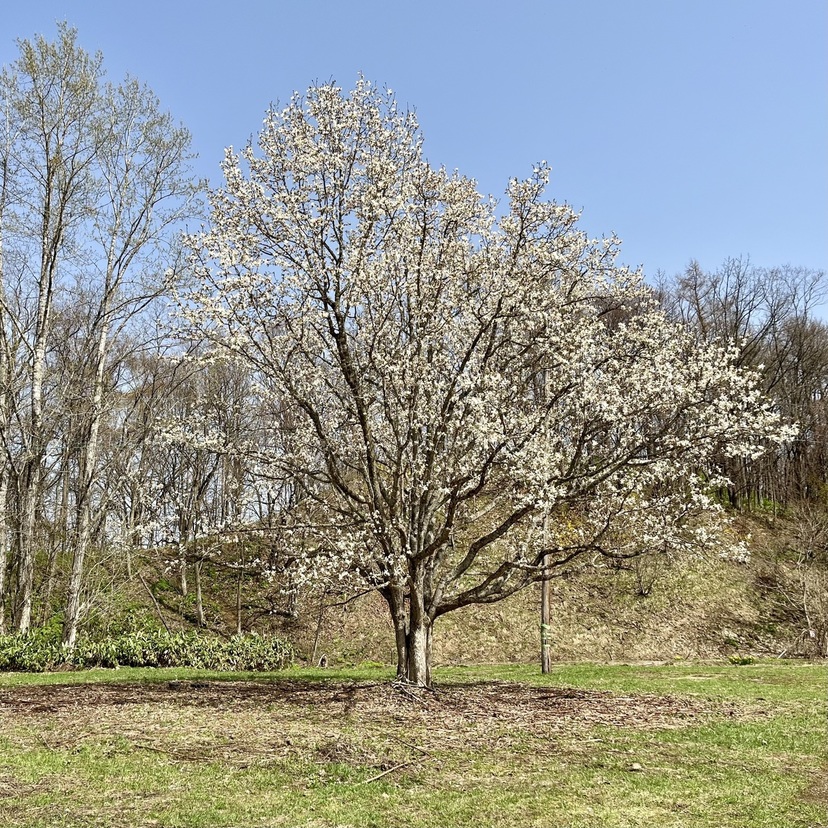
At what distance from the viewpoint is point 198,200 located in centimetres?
1934

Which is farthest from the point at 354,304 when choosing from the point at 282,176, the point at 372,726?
the point at 372,726

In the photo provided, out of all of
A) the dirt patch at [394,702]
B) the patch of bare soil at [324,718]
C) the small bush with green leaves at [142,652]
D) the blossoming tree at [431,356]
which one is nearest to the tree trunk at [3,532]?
the small bush with green leaves at [142,652]

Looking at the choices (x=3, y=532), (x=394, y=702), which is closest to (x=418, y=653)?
(x=394, y=702)

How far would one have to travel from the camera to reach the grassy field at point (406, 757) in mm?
5539

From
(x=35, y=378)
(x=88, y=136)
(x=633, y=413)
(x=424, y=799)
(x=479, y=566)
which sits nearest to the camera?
(x=424, y=799)

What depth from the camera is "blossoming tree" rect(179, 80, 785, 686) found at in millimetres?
9930

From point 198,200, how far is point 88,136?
2964 millimetres

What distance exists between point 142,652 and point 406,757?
10991 mm

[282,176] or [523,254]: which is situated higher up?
[282,176]

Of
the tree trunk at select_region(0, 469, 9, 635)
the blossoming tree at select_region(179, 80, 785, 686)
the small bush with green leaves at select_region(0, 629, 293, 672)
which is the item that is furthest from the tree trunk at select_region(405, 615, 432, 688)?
A: the tree trunk at select_region(0, 469, 9, 635)

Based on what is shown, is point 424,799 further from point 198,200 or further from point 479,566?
point 198,200

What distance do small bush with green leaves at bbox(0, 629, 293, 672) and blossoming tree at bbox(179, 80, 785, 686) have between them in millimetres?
7058

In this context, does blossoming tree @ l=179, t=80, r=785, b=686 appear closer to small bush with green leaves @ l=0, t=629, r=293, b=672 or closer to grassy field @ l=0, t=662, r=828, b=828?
grassy field @ l=0, t=662, r=828, b=828

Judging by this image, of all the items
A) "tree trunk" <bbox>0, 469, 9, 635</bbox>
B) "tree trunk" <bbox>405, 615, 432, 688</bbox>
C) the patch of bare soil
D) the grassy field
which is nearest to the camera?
the grassy field
